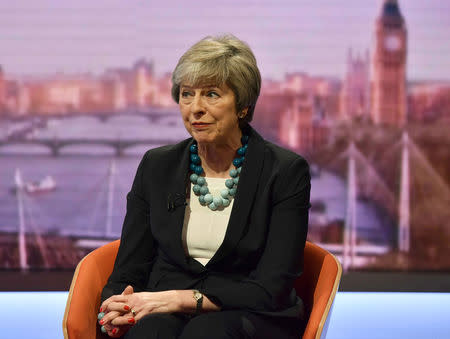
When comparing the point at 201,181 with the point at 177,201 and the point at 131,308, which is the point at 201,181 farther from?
the point at 131,308

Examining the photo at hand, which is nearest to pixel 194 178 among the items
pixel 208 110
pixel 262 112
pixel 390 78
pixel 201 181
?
pixel 201 181

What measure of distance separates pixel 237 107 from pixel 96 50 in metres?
2.67

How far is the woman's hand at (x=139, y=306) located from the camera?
2.12 metres

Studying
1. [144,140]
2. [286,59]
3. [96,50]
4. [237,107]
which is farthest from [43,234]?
[237,107]

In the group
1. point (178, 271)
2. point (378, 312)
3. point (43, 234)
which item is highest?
point (178, 271)

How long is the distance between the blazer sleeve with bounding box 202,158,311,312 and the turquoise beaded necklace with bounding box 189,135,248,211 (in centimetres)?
17

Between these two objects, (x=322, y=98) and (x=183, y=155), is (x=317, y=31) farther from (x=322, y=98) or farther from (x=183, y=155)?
(x=183, y=155)

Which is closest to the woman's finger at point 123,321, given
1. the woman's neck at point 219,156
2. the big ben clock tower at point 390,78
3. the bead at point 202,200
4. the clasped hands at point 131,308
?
the clasped hands at point 131,308

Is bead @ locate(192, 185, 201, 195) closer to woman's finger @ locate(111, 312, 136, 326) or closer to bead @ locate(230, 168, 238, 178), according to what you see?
bead @ locate(230, 168, 238, 178)

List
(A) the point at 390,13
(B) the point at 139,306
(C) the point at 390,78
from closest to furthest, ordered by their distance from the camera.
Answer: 1. (B) the point at 139,306
2. (A) the point at 390,13
3. (C) the point at 390,78

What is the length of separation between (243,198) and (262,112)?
8.34 feet

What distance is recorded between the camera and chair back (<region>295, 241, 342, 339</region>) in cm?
214

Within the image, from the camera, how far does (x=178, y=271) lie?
2.29 m

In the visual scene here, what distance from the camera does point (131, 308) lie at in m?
2.14
